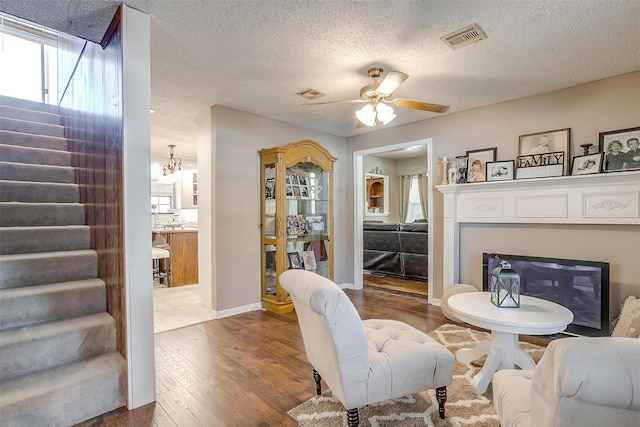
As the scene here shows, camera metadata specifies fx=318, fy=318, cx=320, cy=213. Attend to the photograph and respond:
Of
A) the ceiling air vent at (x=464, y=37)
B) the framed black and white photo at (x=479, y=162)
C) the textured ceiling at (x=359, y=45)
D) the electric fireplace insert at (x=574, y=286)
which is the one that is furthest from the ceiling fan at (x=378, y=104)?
the electric fireplace insert at (x=574, y=286)

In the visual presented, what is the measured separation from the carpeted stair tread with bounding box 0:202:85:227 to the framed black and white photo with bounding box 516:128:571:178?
4.55 metres

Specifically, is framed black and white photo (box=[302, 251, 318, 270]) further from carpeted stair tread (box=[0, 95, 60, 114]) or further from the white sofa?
carpeted stair tread (box=[0, 95, 60, 114])

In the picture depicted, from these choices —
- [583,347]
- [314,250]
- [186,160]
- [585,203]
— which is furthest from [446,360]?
[186,160]

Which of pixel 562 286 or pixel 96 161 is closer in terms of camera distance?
pixel 96 161

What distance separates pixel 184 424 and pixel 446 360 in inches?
62.3

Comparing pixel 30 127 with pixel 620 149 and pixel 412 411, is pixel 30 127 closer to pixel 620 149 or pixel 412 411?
pixel 412 411

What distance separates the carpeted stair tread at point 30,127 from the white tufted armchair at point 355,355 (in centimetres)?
385

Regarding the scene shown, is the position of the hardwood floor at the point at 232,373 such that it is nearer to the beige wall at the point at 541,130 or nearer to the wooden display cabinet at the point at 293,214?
the wooden display cabinet at the point at 293,214

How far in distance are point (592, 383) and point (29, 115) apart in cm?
560

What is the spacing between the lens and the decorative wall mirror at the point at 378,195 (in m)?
8.28

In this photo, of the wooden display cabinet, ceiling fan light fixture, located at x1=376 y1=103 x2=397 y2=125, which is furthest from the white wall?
ceiling fan light fixture, located at x1=376 y1=103 x2=397 y2=125

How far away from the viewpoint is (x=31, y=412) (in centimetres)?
171

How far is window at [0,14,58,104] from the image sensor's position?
4527 mm

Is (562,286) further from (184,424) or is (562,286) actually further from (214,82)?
(214,82)
